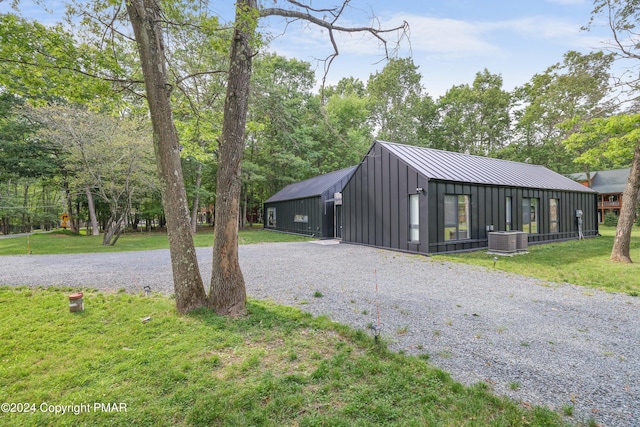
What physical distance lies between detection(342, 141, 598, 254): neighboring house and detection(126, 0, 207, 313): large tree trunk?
17.2 feet

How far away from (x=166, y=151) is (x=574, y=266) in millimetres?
9540

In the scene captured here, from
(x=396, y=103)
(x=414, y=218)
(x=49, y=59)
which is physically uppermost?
(x=396, y=103)

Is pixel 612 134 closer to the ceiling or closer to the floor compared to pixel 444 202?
closer to the ceiling

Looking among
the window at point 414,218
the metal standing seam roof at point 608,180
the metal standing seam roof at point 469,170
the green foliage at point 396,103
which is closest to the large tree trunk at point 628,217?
the metal standing seam roof at point 469,170

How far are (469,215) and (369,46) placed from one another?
748cm

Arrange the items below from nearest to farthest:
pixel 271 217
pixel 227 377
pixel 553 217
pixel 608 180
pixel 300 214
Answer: pixel 227 377
pixel 553 217
pixel 300 214
pixel 271 217
pixel 608 180

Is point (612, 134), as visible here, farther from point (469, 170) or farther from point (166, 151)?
point (166, 151)

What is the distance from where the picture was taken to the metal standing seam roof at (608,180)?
26.2m

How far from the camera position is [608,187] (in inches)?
1057

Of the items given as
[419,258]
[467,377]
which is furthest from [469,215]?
[467,377]

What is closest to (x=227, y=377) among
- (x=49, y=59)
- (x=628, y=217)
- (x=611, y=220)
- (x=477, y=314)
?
(x=477, y=314)

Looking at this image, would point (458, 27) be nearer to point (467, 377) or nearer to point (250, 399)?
point (467, 377)

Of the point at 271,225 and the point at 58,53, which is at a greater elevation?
the point at 58,53

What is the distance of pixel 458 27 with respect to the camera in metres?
6.04
